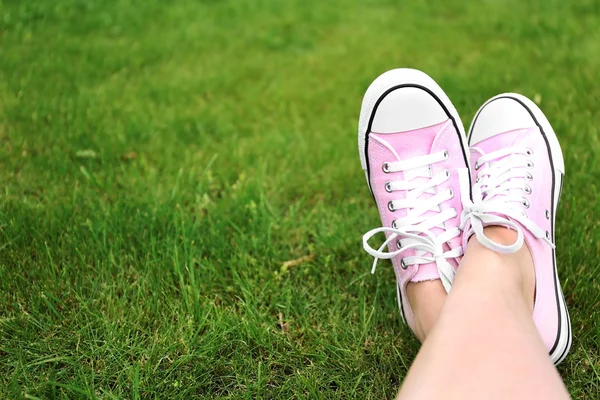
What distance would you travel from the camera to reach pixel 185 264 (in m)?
1.63

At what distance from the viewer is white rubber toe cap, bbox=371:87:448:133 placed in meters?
1.74

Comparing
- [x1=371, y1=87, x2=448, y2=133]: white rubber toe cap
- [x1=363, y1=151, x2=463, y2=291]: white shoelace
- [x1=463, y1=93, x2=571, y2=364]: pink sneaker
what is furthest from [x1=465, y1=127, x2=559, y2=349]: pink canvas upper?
[x1=371, y1=87, x2=448, y2=133]: white rubber toe cap

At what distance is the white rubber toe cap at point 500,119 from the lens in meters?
1.81

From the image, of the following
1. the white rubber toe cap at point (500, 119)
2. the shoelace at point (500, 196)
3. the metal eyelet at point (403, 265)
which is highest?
the white rubber toe cap at point (500, 119)

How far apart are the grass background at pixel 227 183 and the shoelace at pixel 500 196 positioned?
8.5 inches

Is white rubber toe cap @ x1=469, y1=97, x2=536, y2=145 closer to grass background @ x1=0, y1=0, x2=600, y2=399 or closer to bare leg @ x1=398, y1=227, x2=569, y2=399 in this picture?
grass background @ x1=0, y1=0, x2=600, y2=399

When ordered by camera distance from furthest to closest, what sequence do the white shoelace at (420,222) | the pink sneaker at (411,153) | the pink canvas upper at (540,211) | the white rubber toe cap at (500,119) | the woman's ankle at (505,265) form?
the white rubber toe cap at (500,119), the pink sneaker at (411,153), the white shoelace at (420,222), the pink canvas upper at (540,211), the woman's ankle at (505,265)

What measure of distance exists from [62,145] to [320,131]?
3.26ft

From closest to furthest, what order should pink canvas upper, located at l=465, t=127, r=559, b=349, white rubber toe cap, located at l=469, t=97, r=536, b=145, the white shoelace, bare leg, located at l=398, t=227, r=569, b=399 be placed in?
bare leg, located at l=398, t=227, r=569, b=399 < pink canvas upper, located at l=465, t=127, r=559, b=349 < the white shoelace < white rubber toe cap, located at l=469, t=97, r=536, b=145

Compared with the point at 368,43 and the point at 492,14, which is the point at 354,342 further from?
the point at 492,14

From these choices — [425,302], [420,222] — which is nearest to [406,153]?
[420,222]

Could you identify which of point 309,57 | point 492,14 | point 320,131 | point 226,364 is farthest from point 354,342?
point 492,14

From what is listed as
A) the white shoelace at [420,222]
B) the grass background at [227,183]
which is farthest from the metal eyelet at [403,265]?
the grass background at [227,183]

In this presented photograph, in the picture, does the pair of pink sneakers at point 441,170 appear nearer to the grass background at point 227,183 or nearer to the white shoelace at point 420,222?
the white shoelace at point 420,222
